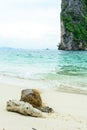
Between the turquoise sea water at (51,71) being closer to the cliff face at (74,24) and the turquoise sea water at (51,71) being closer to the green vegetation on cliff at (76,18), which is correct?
the cliff face at (74,24)

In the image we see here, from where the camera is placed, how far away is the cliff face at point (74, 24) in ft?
314

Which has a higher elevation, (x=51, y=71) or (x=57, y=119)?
(x=57, y=119)

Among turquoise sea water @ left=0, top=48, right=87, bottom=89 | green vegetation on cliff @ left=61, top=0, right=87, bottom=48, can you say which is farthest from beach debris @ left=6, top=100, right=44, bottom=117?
green vegetation on cliff @ left=61, top=0, right=87, bottom=48

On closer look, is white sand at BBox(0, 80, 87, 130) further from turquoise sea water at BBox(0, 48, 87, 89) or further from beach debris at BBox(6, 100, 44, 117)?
turquoise sea water at BBox(0, 48, 87, 89)

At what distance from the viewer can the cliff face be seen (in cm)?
9556

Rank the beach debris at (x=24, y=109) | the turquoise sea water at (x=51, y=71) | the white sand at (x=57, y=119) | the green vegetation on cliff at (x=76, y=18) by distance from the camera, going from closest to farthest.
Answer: the white sand at (x=57, y=119) < the beach debris at (x=24, y=109) < the turquoise sea water at (x=51, y=71) < the green vegetation on cliff at (x=76, y=18)

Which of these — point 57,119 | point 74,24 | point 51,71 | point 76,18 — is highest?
point 76,18

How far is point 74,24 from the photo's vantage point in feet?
329

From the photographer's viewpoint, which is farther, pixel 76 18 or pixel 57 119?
pixel 76 18

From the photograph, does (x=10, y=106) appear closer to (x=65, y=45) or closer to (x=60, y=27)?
(x=65, y=45)

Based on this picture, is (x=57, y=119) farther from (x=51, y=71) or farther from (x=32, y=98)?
(x=51, y=71)

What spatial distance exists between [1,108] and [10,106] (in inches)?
16.2

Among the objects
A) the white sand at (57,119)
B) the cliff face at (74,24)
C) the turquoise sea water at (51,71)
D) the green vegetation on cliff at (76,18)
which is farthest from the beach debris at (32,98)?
the green vegetation on cliff at (76,18)

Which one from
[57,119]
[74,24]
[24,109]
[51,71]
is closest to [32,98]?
[24,109]
